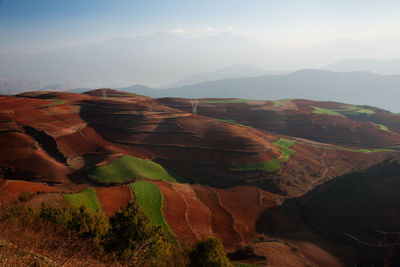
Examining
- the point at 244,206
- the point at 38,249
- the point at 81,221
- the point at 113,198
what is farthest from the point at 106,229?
the point at 244,206

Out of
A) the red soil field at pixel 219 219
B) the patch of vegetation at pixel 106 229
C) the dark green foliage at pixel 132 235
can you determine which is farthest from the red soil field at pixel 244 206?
the patch of vegetation at pixel 106 229

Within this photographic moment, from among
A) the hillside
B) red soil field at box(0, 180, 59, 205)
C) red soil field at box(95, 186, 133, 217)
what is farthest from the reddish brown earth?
red soil field at box(0, 180, 59, 205)

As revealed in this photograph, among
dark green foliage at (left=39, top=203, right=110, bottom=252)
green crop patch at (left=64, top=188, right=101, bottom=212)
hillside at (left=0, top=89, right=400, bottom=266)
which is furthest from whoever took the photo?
hillside at (left=0, top=89, right=400, bottom=266)

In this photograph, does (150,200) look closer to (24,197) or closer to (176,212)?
(176,212)

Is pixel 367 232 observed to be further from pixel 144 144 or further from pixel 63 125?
pixel 63 125

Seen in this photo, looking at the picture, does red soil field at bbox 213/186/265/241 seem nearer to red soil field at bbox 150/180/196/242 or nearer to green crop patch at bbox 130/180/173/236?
red soil field at bbox 150/180/196/242

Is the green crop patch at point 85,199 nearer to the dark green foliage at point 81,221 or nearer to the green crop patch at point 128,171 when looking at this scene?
the green crop patch at point 128,171
